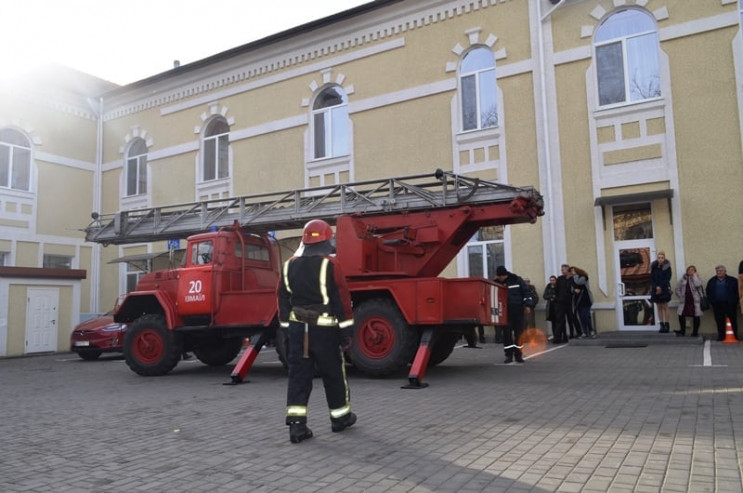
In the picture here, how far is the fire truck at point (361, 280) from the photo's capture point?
911 cm

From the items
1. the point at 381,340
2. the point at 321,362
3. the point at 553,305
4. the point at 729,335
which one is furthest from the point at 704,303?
the point at 321,362

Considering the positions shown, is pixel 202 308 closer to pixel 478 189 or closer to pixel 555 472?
pixel 478 189

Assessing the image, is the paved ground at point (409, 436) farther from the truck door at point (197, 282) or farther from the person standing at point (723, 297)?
the person standing at point (723, 297)

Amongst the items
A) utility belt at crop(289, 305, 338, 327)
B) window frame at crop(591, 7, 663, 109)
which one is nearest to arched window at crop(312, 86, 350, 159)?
window frame at crop(591, 7, 663, 109)

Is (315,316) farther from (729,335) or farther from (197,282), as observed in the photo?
(729,335)

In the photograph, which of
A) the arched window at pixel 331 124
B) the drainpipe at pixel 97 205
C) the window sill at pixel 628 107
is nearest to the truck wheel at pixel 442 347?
the window sill at pixel 628 107

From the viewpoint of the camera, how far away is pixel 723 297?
12609 mm

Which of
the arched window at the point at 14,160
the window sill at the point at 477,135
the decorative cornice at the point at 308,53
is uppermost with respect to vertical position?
the decorative cornice at the point at 308,53

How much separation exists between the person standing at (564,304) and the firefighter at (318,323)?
30.9 feet

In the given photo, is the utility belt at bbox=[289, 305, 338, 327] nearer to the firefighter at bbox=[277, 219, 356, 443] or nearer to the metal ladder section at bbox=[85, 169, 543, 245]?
the firefighter at bbox=[277, 219, 356, 443]

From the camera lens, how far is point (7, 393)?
375 inches

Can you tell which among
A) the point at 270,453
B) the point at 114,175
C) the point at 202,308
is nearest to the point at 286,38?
the point at 114,175

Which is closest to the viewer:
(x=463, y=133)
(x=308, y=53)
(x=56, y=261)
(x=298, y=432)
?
(x=298, y=432)

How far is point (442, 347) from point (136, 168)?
18.6 meters
